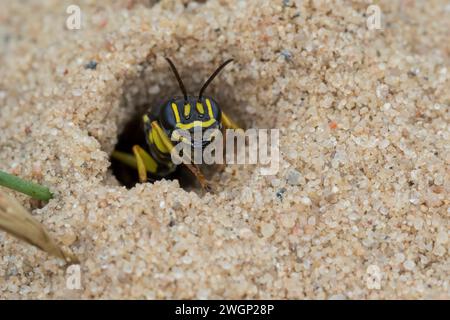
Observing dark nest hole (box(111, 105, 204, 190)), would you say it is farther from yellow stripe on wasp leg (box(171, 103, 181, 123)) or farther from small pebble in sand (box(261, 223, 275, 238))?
small pebble in sand (box(261, 223, 275, 238))

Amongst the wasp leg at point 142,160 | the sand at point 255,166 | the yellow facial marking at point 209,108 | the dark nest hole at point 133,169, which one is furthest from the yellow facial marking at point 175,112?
the dark nest hole at point 133,169

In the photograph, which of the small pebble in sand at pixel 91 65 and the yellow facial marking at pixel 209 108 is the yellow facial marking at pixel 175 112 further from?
the small pebble in sand at pixel 91 65

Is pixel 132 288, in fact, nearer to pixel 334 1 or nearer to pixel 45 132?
pixel 45 132

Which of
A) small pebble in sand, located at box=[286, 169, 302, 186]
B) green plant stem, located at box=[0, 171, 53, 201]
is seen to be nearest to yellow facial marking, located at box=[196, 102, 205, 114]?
small pebble in sand, located at box=[286, 169, 302, 186]

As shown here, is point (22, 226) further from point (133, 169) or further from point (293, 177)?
point (133, 169)
